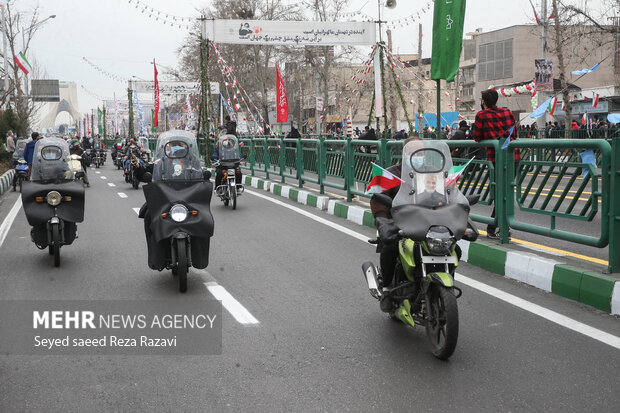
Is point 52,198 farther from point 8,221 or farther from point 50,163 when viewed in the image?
point 8,221

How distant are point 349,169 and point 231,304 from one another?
23.1 ft

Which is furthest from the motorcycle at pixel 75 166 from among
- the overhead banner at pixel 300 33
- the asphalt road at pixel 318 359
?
the overhead banner at pixel 300 33

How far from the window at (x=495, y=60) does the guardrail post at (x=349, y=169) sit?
4673 centimetres

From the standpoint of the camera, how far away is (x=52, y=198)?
8609mm

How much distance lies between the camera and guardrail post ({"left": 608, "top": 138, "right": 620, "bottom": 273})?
6156 millimetres

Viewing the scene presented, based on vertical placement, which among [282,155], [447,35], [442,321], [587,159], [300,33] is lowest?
[442,321]

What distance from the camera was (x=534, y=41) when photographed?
5622 centimetres

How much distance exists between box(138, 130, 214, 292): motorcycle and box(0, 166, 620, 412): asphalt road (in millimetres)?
297

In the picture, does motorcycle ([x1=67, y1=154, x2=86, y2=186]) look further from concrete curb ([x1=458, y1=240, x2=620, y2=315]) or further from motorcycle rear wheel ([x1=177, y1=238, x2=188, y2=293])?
concrete curb ([x1=458, y1=240, x2=620, y2=315])

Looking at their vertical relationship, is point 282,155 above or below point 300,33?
below

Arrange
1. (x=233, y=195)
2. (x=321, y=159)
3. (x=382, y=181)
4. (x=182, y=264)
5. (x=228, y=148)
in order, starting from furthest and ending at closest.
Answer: (x=228, y=148) → (x=321, y=159) → (x=233, y=195) → (x=182, y=264) → (x=382, y=181)

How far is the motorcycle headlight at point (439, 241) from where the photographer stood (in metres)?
4.67

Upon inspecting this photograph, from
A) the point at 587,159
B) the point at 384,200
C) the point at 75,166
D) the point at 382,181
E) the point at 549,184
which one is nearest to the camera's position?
the point at 384,200

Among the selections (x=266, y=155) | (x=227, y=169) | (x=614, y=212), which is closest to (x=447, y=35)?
(x=614, y=212)
